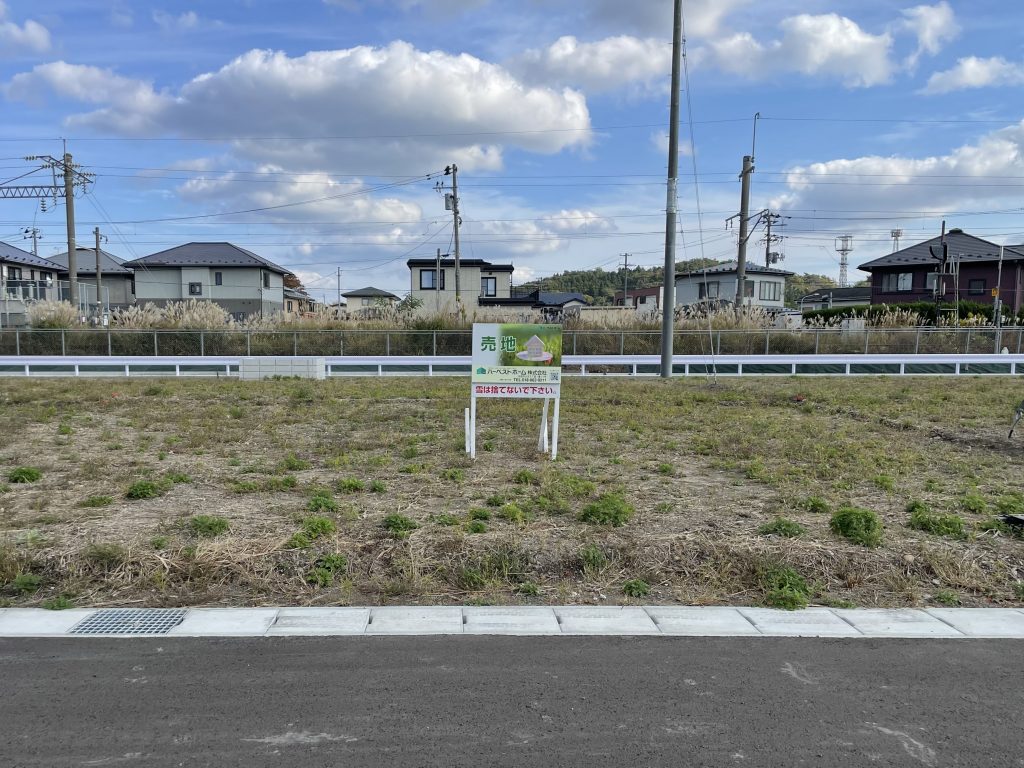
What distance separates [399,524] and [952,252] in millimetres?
53042

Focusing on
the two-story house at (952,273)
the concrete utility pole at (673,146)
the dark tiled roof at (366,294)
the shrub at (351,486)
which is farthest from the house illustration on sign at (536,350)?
the dark tiled roof at (366,294)

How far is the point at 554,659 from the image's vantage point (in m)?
4.02

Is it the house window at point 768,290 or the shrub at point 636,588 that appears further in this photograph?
the house window at point 768,290

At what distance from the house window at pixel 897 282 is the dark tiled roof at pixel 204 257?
45.3 m

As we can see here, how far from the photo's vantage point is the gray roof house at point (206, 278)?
52.3 m

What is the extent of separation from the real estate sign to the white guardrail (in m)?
13.7

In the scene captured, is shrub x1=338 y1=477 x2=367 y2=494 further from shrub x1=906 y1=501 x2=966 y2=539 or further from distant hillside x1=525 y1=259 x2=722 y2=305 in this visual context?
distant hillside x1=525 y1=259 x2=722 y2=305

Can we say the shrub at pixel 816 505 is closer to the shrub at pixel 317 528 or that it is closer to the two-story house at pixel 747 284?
the shrub at pixel 317 528

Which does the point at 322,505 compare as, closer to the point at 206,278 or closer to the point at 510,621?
the point at 510,621

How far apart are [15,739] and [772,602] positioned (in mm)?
4283

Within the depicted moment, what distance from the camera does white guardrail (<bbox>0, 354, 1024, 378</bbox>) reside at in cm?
2298

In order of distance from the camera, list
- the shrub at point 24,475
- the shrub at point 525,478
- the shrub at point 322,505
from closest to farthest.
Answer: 1. the shrub at point 322,505
2. the shrub at point 24,475
3. the shrub at point 525,478

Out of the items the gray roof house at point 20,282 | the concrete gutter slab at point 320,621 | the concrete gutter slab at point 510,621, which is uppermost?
the gray roof house at point 20,282

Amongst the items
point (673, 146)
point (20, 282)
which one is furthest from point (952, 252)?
point (20, 282)
